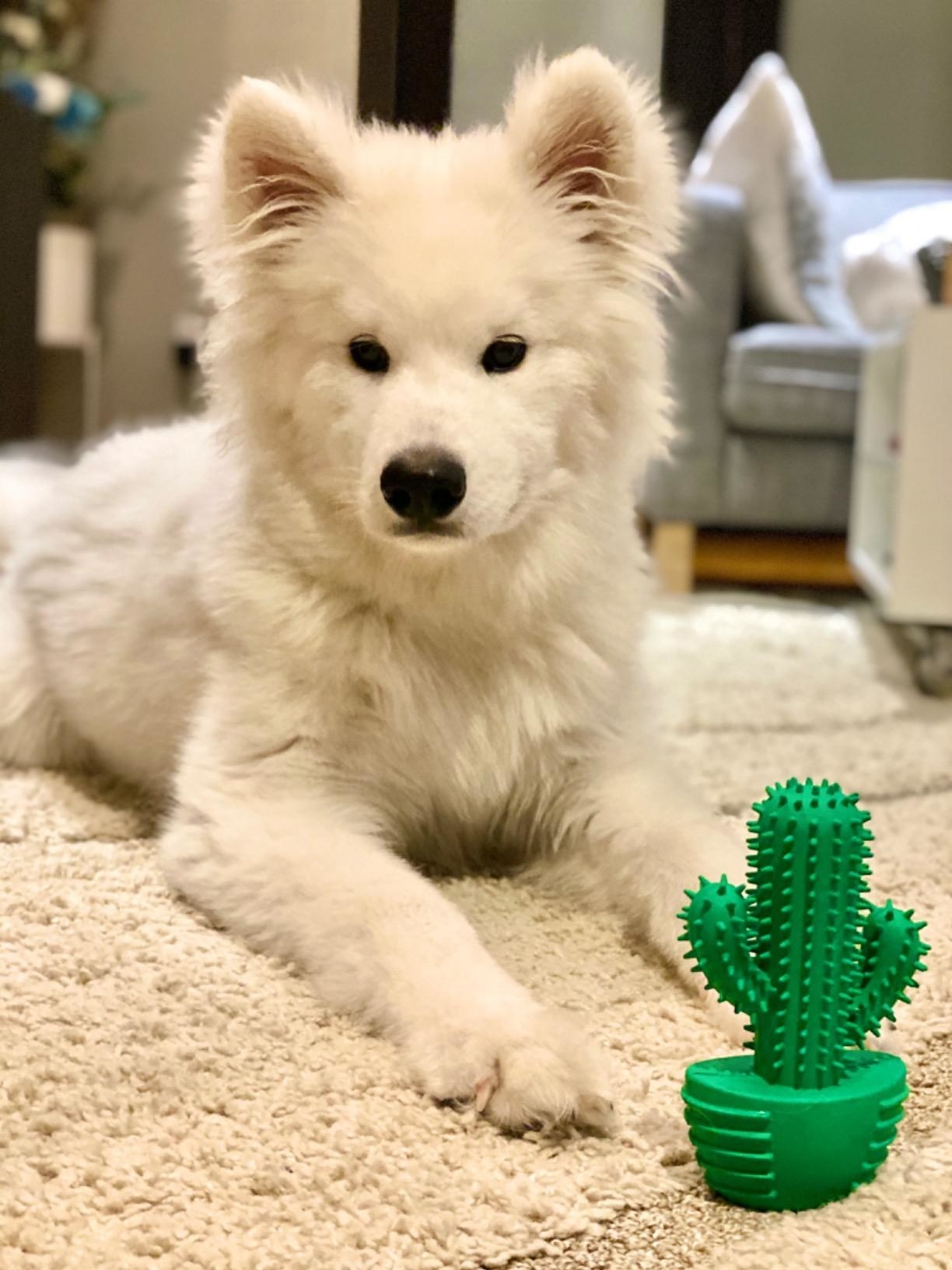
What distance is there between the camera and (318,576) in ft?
5.50

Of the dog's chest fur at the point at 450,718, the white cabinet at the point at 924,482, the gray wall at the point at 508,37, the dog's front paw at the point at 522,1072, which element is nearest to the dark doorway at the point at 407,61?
the gray wall at the point at 508,37

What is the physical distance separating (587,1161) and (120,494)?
4.44 ft

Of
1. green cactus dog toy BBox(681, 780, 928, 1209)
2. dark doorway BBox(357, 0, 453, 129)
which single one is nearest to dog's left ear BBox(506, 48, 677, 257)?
dark doorway BBox(357, 0, 453, 129)

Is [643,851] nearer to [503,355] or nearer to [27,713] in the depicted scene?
[503,355]

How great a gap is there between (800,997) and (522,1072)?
0.27 metres

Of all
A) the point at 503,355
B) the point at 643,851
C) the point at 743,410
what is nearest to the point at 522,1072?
the point at 643,851

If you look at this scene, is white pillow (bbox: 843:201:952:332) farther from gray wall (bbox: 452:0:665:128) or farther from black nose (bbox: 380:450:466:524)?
black nose (bbox: 380:450:466:524)

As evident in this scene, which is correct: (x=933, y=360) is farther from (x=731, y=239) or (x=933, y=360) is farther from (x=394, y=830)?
(x=394, y=830)

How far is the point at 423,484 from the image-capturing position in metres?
1.40

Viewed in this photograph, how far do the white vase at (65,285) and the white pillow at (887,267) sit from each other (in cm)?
324

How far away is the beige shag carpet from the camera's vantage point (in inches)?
39.3

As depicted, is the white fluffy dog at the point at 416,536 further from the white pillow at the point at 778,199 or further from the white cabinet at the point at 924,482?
the white pillow at the point at 778,199

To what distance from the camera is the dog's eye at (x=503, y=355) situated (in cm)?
153

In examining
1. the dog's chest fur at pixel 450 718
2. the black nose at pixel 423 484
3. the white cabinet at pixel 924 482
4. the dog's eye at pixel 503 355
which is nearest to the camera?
the black nose at pixel 423 484
